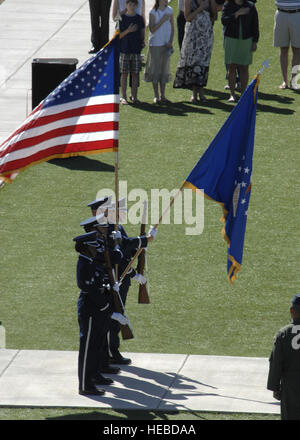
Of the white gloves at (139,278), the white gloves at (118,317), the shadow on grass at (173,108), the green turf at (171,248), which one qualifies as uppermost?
the white gloves at (139,278)

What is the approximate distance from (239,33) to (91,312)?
1006 centimetres

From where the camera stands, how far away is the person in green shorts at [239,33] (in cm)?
1820

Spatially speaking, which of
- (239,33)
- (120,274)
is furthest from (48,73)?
(120,274)

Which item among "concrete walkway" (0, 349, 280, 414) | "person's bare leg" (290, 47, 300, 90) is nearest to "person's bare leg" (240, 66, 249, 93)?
"person's bare leg" (290, 47, 300, 90)

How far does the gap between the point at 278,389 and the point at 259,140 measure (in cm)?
934

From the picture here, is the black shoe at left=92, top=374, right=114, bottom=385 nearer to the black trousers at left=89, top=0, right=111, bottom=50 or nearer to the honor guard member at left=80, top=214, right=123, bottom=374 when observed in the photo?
the honor guard member at left=80, top=214, right=123, bottom=374

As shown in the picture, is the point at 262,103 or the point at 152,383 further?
the point at 262,103

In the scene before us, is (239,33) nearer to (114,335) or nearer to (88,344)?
(114,335)

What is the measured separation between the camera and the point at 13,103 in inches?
747

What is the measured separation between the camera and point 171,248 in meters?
13.1

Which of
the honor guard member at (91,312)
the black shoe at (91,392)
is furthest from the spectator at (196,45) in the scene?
the black shoe at (91,392)

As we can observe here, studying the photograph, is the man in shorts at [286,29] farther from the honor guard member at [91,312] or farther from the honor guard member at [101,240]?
the honor guard member at [91,312]

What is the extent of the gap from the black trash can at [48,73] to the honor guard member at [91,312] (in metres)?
7.90
